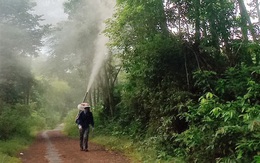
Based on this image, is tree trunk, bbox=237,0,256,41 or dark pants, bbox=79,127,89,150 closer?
tree trunk, bbox=237,0,256,41

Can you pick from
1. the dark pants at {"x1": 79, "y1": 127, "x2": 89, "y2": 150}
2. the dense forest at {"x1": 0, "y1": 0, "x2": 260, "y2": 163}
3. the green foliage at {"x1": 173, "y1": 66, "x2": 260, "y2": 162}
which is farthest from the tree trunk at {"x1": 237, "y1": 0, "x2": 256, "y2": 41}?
the dark pants at {"x1": 79, "y1": 127, "x2": 89, "y2": 150}

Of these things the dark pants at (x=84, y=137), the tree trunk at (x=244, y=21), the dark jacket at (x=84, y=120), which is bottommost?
the dark pants at (x=84, y=137)

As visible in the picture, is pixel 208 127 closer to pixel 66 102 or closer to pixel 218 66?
pixel 218 66

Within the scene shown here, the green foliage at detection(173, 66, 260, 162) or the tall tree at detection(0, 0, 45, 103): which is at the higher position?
the tall tree at detection(0, 0, 45, 103)

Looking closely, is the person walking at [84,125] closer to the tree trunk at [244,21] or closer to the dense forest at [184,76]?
the dense forest at [184,76]

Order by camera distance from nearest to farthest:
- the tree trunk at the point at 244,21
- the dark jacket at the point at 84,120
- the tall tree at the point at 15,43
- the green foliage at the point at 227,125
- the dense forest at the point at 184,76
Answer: the green foliage at the point at 227,125 < the dense forest at the point at 184,76 < the tree trunk at the point at 244,21 < the dark jacket at the point at 84,120 < the tall tree at the point at 15,43

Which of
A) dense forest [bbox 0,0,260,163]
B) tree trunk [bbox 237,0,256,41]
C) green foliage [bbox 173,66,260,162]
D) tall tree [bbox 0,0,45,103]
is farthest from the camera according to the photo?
tall tree [bbox 0,0,45,103]

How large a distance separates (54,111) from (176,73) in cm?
4024

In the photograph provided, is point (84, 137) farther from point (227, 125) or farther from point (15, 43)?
point (15, 43)

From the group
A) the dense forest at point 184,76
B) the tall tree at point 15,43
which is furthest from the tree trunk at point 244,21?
the tall tree at point 15,43

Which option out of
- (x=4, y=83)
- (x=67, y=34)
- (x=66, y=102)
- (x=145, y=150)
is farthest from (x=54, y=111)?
(x=145, y=150)

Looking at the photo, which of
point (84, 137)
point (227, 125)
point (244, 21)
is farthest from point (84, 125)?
point (244, 21)

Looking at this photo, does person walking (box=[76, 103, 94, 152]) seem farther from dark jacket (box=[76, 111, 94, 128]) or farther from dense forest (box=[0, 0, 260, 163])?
dense forest (box=[0, 0, 260, 163])

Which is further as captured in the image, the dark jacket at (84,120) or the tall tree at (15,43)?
the tall tree at (15,43)
